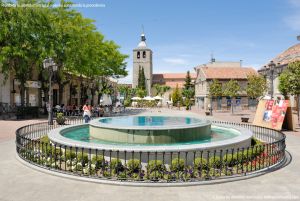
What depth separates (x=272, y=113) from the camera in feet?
68.0

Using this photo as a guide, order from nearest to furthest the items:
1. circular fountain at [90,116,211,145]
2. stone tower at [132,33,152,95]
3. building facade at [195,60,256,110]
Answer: circular fountain at [90,116,211,145] → building facade at [195,60,256,110] → stone tower at [132,33,152,95]

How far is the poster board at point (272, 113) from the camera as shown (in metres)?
19.9

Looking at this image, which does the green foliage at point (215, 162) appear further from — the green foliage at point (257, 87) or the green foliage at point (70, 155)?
the green foliage at point (257, 87)

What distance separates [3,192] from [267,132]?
14.1 metres

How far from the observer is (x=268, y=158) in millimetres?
10062

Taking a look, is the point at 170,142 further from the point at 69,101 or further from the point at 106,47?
the point at 69,101

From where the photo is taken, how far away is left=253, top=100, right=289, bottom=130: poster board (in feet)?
65.4

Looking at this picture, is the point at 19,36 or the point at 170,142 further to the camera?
the point at 19,36

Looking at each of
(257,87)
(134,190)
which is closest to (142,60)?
(257,87)

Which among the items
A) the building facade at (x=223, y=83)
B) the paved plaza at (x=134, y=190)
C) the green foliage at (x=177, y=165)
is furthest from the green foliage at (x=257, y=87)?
the green foliage at (x=177, y=165)

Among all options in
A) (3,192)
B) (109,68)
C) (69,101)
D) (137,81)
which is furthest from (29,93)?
(137,81)

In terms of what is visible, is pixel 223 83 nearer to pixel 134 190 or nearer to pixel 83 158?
pixel 83 158

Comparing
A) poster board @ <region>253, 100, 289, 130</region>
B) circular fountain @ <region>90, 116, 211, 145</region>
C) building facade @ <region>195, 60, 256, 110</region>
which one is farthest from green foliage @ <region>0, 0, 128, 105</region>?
building facade @ <region>195, 60, 256, 110</region>

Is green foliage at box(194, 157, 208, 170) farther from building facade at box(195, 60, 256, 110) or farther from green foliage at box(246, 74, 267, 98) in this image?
building facade at box(195, 60, 256, 110)
